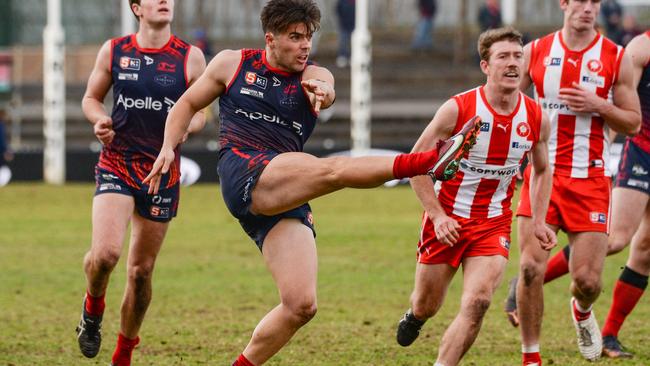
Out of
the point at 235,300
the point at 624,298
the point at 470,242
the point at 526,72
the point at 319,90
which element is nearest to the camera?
the point at 319,90

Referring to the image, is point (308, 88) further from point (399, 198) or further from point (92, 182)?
point (92, 182)

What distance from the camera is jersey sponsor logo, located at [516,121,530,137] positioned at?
25.5 ft

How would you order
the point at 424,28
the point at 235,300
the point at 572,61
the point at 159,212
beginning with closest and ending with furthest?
the point at 159,212 < the point at 572,61 < the point at 235,300 < the point at 424,28

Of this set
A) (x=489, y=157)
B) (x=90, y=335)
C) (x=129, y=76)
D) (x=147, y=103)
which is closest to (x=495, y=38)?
(x=489, y=157)

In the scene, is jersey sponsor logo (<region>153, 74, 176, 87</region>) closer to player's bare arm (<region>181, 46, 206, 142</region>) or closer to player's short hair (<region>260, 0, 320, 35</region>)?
player's bare arm (<region>181, 46, 206, 142</region>)

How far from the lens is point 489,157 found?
7797 mm

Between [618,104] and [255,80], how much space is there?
2908 mm

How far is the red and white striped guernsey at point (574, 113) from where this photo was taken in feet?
28.9

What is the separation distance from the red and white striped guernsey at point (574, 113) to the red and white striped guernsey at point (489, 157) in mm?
995

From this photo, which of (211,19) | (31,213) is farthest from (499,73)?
(211,19)

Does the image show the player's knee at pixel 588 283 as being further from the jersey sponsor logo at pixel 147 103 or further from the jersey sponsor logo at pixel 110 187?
the jersey sponsor logo at pixel 110 187

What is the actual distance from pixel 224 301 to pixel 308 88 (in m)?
4.94

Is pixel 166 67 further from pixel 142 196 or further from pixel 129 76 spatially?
pixel 142 196

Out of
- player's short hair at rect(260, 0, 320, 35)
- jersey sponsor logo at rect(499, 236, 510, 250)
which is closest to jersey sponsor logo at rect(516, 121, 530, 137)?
jersey sponsor logo at rect(499, 236, 510, 250)
